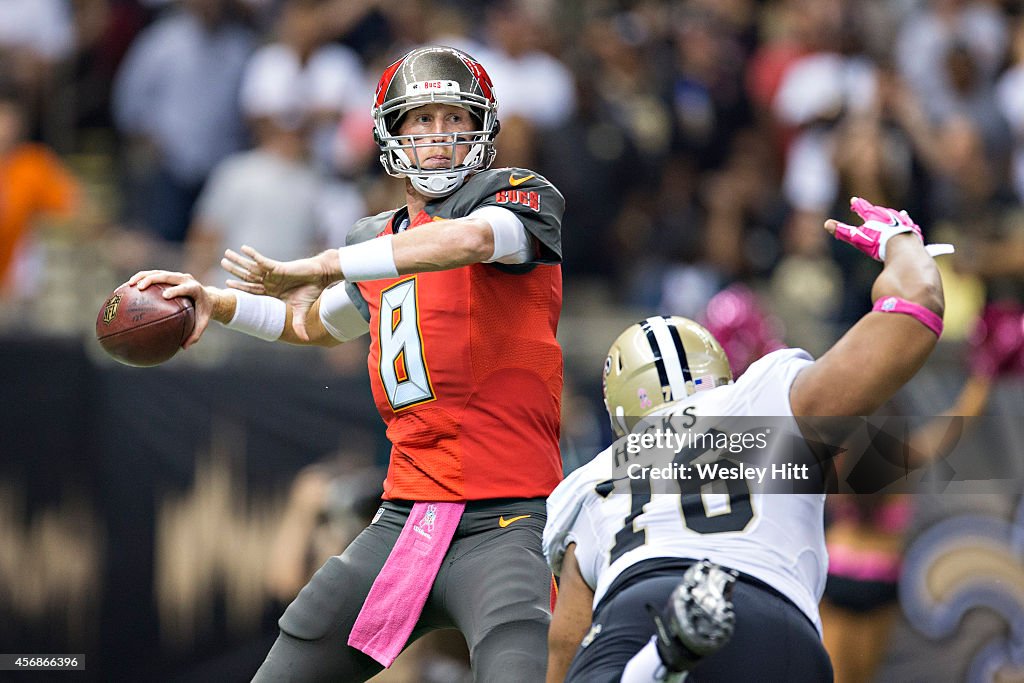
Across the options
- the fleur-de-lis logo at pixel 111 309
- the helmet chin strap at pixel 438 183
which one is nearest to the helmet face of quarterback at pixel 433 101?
the helmet chin strap at pixel 438 183

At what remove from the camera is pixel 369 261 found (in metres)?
4.27

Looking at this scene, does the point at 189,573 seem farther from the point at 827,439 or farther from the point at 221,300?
the point at 827,439

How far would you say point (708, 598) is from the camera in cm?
347

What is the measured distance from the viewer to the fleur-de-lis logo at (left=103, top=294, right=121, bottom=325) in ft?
14.8

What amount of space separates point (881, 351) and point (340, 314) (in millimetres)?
2013

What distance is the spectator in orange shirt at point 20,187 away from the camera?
916 centimetres

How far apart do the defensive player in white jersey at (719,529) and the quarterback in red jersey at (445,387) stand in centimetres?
29

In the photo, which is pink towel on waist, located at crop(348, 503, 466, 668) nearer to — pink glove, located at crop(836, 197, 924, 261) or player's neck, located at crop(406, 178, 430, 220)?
player's neck, located at crop(406, 178, 430, 220)

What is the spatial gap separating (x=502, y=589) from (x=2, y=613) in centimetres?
541

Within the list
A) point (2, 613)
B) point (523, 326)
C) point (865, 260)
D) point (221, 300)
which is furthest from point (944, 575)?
point (2, 613)

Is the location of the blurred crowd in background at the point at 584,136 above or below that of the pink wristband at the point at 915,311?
above
